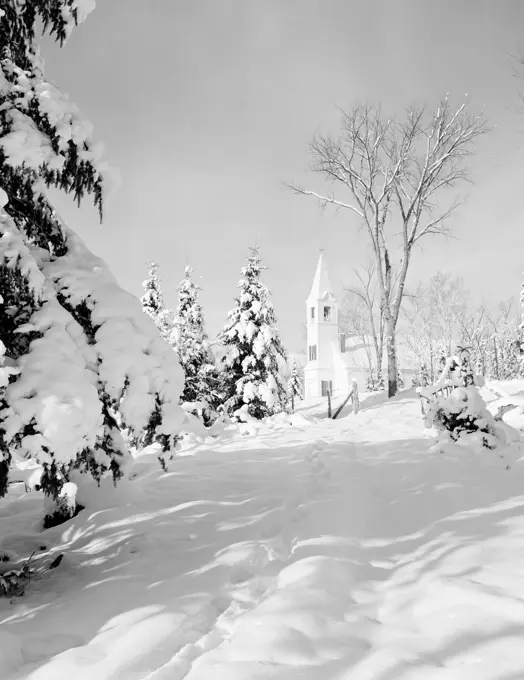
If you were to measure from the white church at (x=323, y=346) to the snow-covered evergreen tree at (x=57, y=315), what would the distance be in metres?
35.9

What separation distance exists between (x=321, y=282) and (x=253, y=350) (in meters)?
23.9

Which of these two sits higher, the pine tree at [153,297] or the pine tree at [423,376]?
the pine tree at [153,297]

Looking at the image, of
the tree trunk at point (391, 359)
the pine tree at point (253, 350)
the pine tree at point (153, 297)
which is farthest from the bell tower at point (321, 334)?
the tree trunk at point (391, 359)

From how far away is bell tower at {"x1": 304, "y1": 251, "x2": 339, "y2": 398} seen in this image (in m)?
39.5

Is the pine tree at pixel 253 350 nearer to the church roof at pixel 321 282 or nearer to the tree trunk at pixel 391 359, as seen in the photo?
the tree trunk at pixel 391 359

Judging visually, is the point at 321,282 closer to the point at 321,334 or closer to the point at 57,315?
the point at 321,334

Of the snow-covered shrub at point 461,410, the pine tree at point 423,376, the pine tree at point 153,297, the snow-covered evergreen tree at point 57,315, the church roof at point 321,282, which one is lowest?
the pine tree at point 423,376

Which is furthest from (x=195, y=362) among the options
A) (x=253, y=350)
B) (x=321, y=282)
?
(x=321, y=282)

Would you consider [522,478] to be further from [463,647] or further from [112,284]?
[112,284]

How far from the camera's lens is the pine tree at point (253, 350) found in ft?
58.0

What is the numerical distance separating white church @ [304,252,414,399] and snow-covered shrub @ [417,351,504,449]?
3131 cm

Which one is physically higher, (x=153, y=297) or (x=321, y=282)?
(x=321, y=282)

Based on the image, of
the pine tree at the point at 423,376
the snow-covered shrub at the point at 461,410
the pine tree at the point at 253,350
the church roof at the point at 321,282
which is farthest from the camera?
the church roof at the point at 321,282

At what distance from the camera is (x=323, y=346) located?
40250mm
